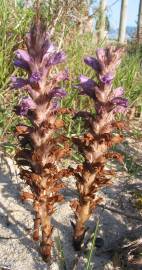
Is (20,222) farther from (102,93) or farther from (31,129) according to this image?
(102,93)

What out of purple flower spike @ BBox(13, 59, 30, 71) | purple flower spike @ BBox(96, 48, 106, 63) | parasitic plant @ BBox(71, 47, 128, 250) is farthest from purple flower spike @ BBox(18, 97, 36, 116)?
purple flower spike @ BBox(96, 48, 106, 63)

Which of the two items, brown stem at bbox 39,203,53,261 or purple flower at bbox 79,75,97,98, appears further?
brown stem at bbox 39,203,53,261

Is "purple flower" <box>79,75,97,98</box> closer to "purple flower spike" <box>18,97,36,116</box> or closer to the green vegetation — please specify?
"purple flower spike" <box>18,97,36,116</box>

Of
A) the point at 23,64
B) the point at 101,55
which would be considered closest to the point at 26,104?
the point at 23,64

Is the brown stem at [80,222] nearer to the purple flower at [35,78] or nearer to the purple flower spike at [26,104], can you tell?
the purple flower spike at [26,104]

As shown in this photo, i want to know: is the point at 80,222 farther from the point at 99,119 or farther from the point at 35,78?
the point at 35,78

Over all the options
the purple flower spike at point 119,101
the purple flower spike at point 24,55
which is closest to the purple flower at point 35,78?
the purple flower spike at point 24,55
